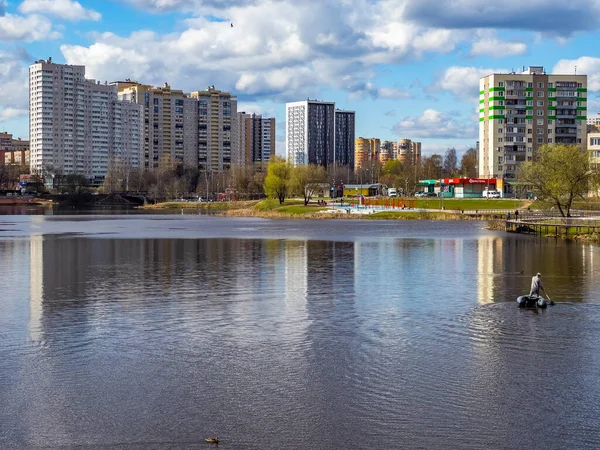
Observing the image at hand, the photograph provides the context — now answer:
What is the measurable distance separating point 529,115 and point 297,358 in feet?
455

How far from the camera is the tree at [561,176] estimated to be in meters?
81.6

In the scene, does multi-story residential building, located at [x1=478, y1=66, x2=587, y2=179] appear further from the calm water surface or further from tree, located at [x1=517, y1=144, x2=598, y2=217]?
the calm water surface

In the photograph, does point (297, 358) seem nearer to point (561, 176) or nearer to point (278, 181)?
point (561, 176)

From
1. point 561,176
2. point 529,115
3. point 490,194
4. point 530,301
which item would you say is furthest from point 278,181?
point 530,301

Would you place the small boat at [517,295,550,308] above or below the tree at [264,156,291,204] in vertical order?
below

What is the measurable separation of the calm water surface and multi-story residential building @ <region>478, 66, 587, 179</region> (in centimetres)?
11038

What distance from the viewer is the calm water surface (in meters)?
16.9

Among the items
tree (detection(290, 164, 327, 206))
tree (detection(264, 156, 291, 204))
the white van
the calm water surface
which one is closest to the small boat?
the calm water surface

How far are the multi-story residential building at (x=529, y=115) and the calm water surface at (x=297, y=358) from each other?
110 meters

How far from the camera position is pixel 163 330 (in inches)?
1061

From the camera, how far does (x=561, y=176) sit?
268 feet

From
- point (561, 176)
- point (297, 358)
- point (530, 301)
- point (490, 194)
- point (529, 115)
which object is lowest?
point (297, 358)

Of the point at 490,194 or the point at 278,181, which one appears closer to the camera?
the point at 490,194

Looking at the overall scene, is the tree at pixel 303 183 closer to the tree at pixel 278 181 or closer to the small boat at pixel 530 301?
the tree at pixel 278 181
